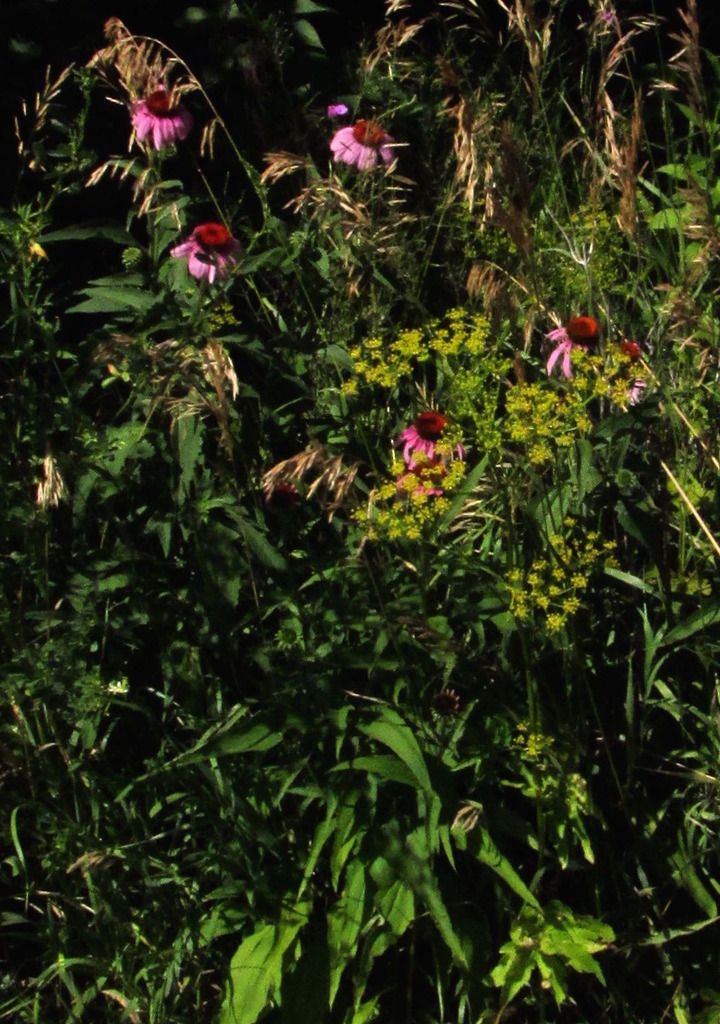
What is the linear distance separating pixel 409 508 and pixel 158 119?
3.42 feet

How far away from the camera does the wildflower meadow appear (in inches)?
91.6

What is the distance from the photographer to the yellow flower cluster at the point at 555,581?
2.16 metres

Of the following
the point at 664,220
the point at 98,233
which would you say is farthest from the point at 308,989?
the point at 664,220

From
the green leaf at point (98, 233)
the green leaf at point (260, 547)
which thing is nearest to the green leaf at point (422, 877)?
the green leaf at point (260, 547)

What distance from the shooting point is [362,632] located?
250cm

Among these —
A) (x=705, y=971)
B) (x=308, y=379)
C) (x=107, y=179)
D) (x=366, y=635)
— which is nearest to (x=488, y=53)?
(x=107, y=179)

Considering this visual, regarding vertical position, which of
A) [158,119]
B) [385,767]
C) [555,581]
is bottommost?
[385,767]

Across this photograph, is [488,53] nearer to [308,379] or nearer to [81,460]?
[308,379]

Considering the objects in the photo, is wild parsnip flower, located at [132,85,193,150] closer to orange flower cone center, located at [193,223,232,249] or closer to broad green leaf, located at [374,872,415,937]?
orange flower cone center, located at [193,223,232,249]

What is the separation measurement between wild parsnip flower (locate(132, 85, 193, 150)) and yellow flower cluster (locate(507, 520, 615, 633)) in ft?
3.73

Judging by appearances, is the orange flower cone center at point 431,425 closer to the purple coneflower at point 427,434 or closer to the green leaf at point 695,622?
the purple coneflower at point 427,434

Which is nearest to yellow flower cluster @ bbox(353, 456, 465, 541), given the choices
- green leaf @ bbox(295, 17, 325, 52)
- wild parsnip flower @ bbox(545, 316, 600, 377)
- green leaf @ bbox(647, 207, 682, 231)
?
wild parsnip flower @ bbox(545, 316, 600, 377)

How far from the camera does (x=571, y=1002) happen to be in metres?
2.52

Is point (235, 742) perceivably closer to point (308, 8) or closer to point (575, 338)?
point (575, 338)
